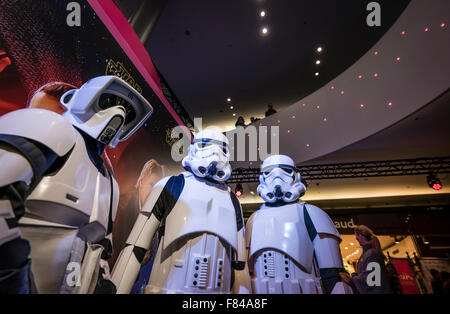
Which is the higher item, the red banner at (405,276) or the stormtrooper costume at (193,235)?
the red banner at (405,276)

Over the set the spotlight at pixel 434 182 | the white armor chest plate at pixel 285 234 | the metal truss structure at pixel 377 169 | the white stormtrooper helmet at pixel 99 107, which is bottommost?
the white armor chest plate at pixel 285 234

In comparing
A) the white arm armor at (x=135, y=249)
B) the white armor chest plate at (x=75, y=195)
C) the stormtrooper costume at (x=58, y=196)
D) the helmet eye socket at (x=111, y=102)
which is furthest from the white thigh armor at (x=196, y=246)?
the helmet eye socket at (x=111, y=102)

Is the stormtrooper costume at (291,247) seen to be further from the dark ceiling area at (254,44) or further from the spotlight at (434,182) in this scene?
the spotlight at (434,182)

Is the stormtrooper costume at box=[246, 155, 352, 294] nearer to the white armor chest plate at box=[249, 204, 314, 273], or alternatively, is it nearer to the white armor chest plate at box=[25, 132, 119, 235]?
the white armor chest plate at box=[249, 204, 314, 273]

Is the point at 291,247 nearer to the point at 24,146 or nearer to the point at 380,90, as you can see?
the point at 24,146

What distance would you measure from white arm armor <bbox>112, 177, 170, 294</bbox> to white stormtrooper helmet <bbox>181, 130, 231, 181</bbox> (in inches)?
15.8

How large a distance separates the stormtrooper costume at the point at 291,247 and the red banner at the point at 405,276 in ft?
24.1

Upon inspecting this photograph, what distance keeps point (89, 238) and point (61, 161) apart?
0.52 m

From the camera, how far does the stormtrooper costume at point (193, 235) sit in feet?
4.82

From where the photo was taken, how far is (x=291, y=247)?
199 cm

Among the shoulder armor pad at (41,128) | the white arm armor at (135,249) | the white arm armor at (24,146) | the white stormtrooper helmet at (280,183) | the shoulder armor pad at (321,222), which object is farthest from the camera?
the white stormtrooper helmet at (280,183)

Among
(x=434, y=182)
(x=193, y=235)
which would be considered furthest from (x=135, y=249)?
(x=434, y=182)
